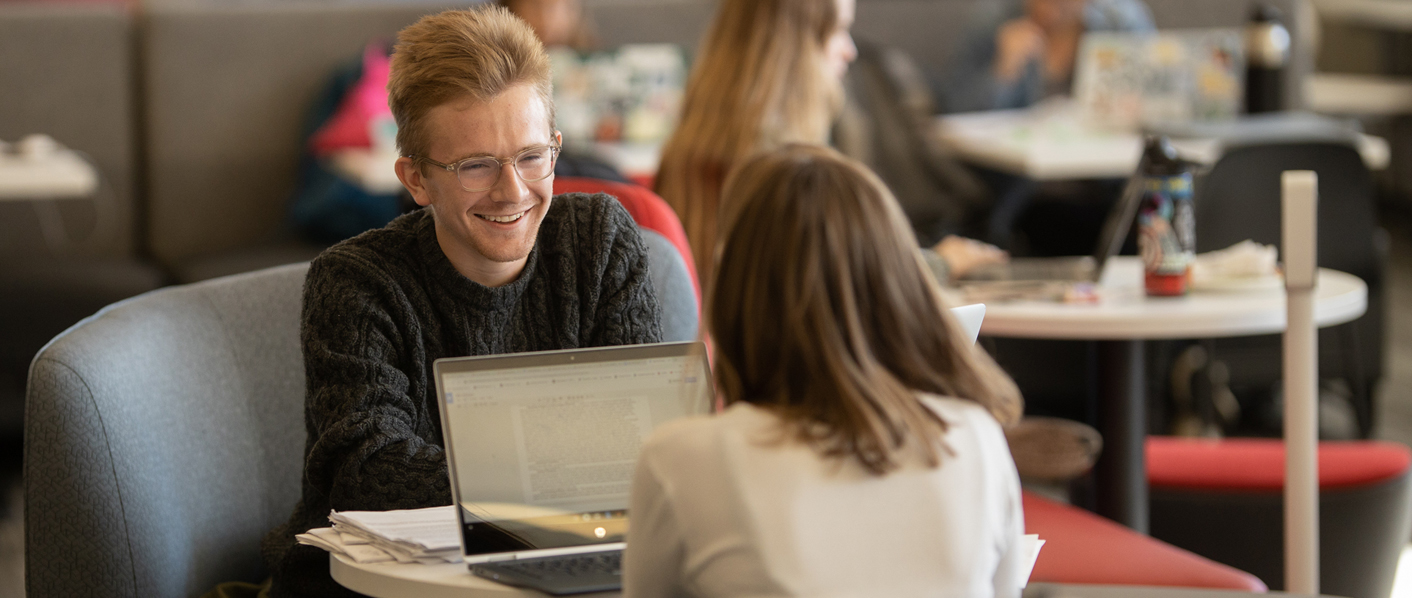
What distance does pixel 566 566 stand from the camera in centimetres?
112

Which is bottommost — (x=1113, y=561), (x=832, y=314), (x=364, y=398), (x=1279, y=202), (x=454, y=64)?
(x=1113, y=561)

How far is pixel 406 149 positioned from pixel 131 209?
314 centimetres

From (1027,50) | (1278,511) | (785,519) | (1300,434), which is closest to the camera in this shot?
(785,519)

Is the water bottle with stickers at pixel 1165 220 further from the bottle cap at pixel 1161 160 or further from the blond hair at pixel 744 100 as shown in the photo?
the blond hair at pixel 744 100

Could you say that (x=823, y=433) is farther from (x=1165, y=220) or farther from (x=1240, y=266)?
(x=1240, y=266)

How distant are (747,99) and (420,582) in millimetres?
1547

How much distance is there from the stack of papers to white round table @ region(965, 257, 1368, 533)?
3.55 ft

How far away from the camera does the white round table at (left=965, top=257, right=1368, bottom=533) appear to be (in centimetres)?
198

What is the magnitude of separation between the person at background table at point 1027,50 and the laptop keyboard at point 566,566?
3.44 metres

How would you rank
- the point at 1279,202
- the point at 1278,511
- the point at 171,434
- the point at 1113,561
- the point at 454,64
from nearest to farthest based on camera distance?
the point at 454,64 < the point at 171,434 < the point at 1113,561 < the point at 1278,511 < the point at 1279,202

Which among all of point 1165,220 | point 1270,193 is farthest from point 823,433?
point 1270,193

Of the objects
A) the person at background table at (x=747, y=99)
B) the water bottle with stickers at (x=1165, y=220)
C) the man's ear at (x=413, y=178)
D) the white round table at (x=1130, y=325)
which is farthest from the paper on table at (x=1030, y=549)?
the person at background table at (x=747, y=99)

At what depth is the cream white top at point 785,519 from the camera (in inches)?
37.9

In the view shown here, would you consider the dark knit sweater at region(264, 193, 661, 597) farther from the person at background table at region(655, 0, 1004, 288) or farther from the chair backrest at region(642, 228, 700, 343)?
the person at background table at region(655, 0, 1004, 288)
